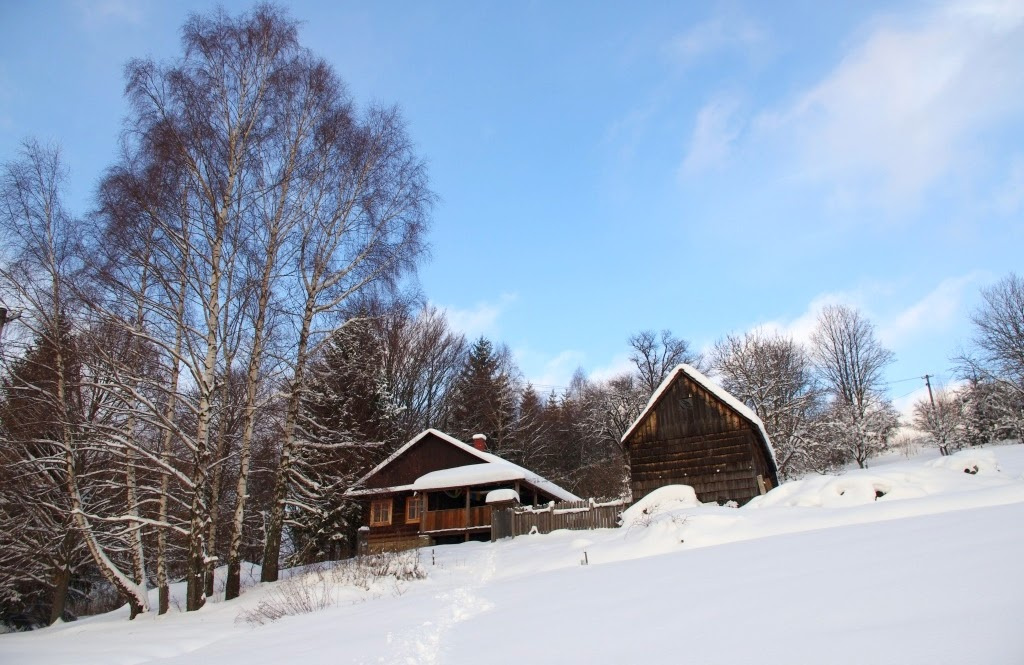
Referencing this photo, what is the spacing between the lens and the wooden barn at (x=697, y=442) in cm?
1928

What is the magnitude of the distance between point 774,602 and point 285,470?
1133cm

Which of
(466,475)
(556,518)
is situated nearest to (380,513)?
(466,475)

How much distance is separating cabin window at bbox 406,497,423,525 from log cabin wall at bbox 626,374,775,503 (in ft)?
37.1

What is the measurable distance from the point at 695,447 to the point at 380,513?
612 inches

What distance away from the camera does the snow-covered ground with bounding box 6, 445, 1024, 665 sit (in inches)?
155

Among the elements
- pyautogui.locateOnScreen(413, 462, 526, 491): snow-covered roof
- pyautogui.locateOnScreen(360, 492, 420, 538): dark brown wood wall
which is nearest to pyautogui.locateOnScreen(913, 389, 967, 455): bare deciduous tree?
pyautogui.locateOnScreen(413, 462, 526, 491): snow-covered roof

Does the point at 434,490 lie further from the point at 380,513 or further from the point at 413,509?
the point at 380,513

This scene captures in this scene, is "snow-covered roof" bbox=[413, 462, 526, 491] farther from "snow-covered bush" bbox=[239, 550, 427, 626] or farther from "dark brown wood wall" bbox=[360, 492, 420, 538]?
"snow-covered bush" bbox=[239, 550, 427, 626]

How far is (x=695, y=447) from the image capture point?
65.7ft

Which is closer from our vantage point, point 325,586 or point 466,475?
point 325,586

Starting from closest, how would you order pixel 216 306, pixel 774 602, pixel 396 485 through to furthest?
1. pixel 774 602
2. pixel 216 306
3. pixel 396 485

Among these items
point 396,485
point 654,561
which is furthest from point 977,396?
point 654,561

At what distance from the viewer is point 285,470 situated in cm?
1362

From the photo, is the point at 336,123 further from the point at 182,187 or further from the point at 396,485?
the point at 396,485
